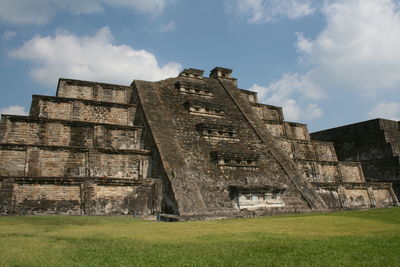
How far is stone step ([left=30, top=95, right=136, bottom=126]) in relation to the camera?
13.0 metres

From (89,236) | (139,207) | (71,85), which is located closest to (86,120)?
(71,85)

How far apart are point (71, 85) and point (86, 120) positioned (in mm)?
2461

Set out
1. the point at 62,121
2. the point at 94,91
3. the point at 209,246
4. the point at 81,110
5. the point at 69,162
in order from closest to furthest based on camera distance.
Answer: the point at 209,246
the point at 69,162
the point at 62,121
the point at 81,110
the point at 94,91

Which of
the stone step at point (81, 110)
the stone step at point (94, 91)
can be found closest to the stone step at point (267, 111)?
the stone step at point (94, 91)

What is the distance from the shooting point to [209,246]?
454 centimetres

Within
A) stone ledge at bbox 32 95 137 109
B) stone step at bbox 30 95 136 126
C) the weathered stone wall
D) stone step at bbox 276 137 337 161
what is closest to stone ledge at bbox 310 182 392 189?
stone step at bbox 276 137 337 161

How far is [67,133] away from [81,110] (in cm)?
175

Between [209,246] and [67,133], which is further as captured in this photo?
[67,133]

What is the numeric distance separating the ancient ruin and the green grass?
301 centimetres

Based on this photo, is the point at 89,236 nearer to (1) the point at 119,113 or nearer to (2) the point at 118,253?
(2) the point at 118,253

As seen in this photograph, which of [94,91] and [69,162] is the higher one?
[94,91]

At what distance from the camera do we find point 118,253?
4.17 m

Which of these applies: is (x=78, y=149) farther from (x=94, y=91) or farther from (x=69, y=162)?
(x=94, y=91)

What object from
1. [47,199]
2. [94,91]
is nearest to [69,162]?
[47,199]
